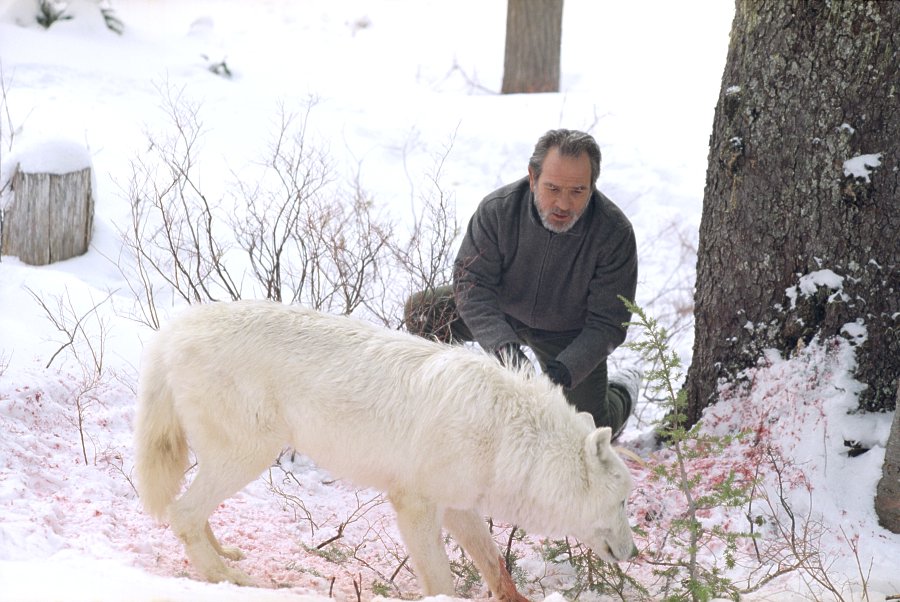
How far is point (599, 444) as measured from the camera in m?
4.21

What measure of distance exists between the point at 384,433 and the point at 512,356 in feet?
2.57

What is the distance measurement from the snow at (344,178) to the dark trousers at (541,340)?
0.30m

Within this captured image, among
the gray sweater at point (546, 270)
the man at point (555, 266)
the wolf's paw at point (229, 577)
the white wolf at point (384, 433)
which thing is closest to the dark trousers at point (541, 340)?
the man at point (555, 266)

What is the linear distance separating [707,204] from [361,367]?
2.39 m

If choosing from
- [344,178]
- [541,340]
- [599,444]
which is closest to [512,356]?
[599,444]

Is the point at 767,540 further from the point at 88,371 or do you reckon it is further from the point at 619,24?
the point at 619,24

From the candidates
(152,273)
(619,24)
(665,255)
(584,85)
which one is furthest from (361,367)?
(619,24)

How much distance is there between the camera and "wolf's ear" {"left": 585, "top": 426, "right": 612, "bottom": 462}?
4168 millimetres

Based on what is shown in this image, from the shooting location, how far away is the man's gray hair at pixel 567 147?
541cm

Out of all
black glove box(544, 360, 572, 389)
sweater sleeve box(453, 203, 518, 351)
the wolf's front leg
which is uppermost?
sweater sleeve box(453, 203, 518, 351)

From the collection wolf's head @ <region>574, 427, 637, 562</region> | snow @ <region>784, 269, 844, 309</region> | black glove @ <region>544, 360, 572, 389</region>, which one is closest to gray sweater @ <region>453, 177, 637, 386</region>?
black glove @ <region>544, 360, 572, 389</region>

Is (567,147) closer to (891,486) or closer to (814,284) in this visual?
(814,284)

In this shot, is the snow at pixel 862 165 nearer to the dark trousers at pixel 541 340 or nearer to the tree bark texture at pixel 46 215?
the dark trousers at pixel 541 340

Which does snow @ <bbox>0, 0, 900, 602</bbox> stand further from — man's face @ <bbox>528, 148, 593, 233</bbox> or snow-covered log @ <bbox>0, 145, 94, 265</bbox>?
man's face @ <bbox>528, 148, 593, 233</bbox>
